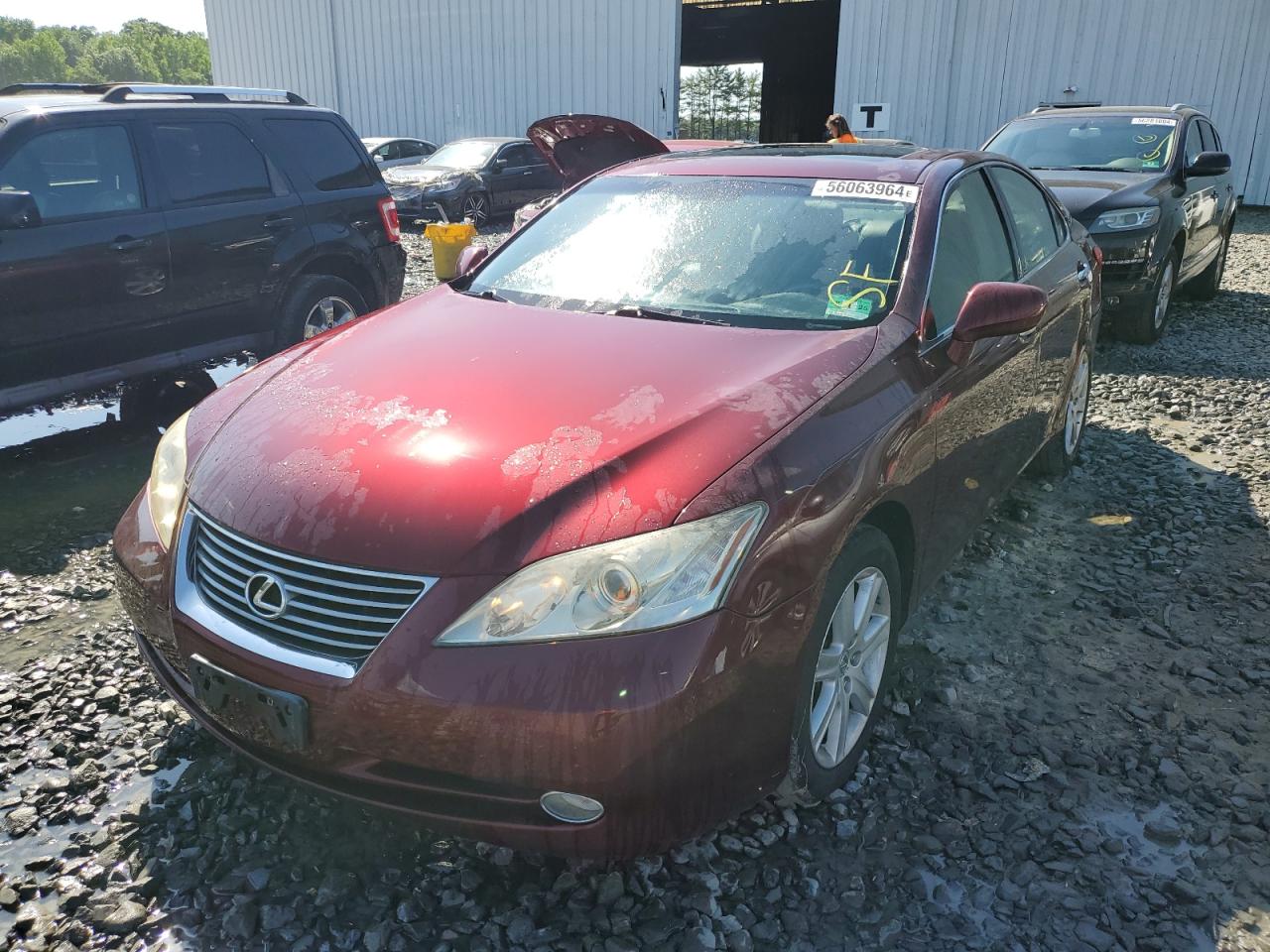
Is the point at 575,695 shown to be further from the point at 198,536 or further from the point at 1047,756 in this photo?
the point at 1047,756

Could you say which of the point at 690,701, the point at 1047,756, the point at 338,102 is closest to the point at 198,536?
the point at 690,701

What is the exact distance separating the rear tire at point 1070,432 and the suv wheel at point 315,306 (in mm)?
3968

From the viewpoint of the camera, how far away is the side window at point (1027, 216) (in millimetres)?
3912

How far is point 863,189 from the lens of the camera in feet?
10.6

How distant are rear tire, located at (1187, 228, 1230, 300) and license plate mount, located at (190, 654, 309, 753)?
9.82 meters

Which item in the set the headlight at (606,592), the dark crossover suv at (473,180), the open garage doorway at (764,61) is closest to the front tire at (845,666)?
the headlight at (606,592)

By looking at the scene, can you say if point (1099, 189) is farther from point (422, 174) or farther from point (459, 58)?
point (459, 58)

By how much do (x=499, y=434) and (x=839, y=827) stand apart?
131 cm

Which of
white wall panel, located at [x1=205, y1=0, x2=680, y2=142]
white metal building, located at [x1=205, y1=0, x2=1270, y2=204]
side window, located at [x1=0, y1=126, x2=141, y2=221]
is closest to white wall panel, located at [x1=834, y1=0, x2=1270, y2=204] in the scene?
white metal building, located at [x1=205, y1=0, x2=1270, y2=204]

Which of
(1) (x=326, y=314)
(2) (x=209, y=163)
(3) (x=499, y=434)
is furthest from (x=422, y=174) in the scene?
(3) (x=499, y=434)

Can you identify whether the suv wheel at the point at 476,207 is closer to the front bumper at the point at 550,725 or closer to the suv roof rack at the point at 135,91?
the suv roof rack at the point at 135,91

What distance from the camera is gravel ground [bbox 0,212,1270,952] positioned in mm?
2154

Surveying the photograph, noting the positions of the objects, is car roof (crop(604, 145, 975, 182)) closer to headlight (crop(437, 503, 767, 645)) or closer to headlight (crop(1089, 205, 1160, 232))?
headlight (crop(437, 503, 767, 645))

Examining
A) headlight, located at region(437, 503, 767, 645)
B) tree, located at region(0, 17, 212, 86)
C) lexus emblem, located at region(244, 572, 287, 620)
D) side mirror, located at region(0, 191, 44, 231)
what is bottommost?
lexus emblem, located at region(244, 572, 287, 620)
